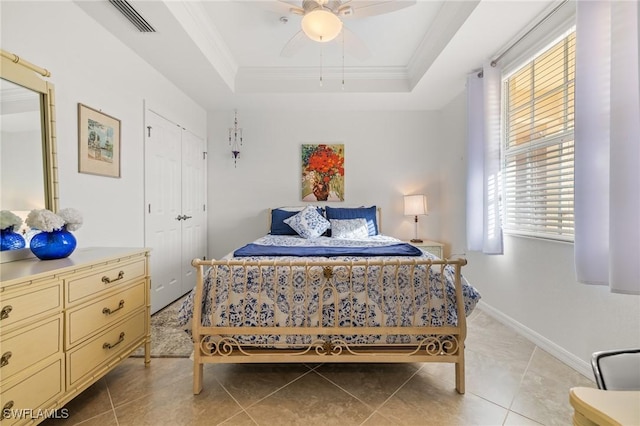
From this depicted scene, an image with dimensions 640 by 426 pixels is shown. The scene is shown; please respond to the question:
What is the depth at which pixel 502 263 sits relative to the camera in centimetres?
265

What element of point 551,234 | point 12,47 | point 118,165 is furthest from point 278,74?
point 551,234

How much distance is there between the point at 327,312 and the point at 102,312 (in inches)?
48.7

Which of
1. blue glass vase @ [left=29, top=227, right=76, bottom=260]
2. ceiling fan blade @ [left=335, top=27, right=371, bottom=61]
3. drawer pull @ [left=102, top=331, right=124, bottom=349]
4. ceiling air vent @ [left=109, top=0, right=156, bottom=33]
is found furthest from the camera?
ceiling fan blade @ [left=335, top=27, right=371, bottom=61]

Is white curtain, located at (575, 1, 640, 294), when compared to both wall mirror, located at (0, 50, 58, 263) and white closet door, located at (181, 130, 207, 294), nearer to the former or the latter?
wall mirror, located at (0, 50, 58, 263)

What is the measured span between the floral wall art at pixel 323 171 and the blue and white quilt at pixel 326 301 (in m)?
2.40

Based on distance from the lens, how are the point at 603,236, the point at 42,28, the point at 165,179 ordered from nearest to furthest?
the point at 603,236
the point at 42,28
the point at 165,179

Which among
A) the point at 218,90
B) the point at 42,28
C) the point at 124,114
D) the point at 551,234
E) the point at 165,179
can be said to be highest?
the point at 218,90

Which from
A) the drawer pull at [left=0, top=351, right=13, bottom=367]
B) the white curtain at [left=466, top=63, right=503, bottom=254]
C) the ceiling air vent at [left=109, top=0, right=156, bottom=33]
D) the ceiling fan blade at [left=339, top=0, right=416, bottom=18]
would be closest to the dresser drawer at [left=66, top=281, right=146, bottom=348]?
the drawer pull at [left=0, top=351, right=13, bottom=367]

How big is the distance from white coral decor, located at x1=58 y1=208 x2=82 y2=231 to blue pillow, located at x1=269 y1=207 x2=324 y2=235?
2.14 metres

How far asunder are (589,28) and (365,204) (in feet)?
9.06

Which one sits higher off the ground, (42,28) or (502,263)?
(42,28)

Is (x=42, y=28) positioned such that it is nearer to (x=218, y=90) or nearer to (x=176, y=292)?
(x=218, y=90)

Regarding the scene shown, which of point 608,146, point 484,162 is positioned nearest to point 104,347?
point 608,146

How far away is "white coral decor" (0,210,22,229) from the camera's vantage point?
1.41 meters
